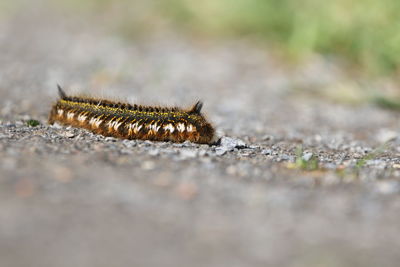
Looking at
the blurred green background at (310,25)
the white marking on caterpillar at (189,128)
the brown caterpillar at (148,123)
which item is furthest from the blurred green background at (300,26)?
the white marking on caterpillar at (189,128)

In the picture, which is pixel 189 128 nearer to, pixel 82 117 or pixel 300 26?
pixel 82 117

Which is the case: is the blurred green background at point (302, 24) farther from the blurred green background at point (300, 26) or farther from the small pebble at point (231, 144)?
the small pebble at point (231, 144)

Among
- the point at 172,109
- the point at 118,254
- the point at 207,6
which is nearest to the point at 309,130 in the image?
the point at 172,109

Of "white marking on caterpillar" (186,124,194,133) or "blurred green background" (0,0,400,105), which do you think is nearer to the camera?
"white marking on caterpillar" (186,124,194,133)

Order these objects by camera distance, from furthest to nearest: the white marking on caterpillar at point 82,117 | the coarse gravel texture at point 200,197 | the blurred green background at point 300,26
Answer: the blurred green background at point 300,26
the white marking on caterpillar at point 82,117
the coarse gravel texture at point 200,197

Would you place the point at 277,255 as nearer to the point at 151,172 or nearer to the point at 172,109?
the point at 151,172

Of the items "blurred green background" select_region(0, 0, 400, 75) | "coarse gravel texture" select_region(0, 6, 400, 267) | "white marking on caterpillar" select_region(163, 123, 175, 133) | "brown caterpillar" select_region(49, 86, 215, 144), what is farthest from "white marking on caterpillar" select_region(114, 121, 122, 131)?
"blurred green background" select_region(0, 0, 400, 75)

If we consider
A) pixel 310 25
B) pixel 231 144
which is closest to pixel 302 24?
pixel 310 25

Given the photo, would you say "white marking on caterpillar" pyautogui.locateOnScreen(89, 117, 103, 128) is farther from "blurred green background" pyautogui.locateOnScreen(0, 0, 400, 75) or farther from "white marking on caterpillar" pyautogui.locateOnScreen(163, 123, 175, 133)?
"blurred green background" pyautogui.locateOnScreen(0, 0, 400, 75)
